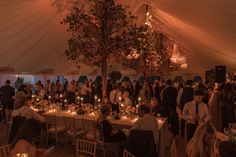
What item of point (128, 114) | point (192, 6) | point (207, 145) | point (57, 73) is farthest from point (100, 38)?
point (57, 73)

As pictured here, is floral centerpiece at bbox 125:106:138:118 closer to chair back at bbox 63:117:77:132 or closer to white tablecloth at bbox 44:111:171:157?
white tablecloth at bbox 44:111:171:157

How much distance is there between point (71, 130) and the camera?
7.68 metres

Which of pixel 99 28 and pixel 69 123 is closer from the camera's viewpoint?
pixel 99 28

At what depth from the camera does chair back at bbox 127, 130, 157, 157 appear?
5273mm

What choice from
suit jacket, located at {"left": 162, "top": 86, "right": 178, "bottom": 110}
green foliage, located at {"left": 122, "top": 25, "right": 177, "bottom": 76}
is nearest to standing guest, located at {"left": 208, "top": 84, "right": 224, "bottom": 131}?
suit jacket, located at {"left": 162, "top": 86, "right": 178, "bottom": 110}

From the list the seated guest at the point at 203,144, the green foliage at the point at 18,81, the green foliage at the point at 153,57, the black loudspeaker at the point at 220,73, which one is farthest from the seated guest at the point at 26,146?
the black loudspeaker at the point at 220,73

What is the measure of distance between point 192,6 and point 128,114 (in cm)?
309

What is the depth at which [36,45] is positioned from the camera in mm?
12234

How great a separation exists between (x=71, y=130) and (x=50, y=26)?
15.3 ft

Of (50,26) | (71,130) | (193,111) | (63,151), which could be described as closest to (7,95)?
(50,26)

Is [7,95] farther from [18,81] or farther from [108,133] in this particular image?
[108,133]

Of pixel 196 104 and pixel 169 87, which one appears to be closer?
pixel 196 104

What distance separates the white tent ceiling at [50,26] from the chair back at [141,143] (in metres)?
3.06

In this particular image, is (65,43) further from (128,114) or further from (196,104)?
(196,104)
